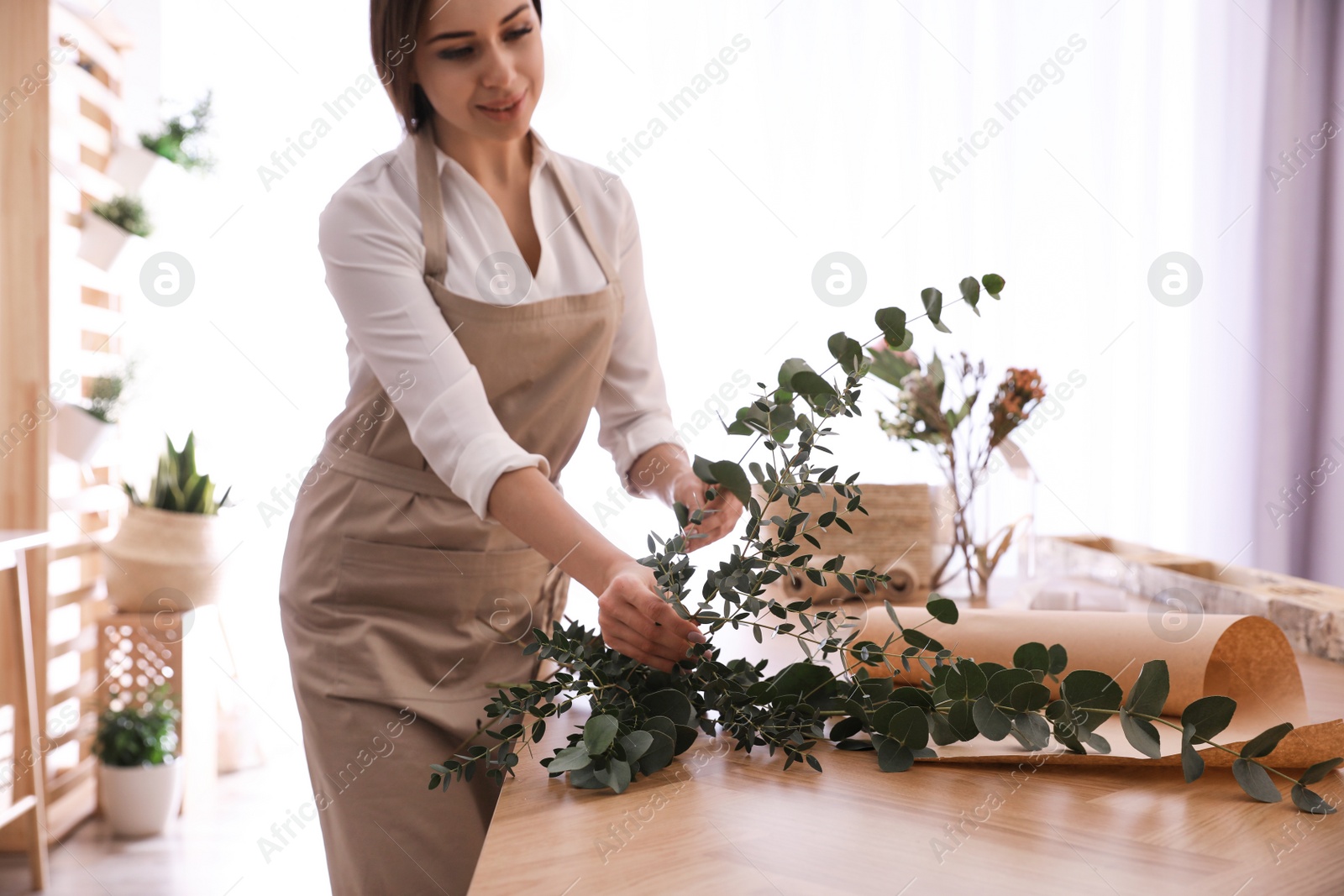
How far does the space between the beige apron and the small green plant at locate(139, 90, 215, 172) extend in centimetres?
230

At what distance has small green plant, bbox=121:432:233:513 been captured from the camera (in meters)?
2.94

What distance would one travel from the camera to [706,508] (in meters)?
0.81

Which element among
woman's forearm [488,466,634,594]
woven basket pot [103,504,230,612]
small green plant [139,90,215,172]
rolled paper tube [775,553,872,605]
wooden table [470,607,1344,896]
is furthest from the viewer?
small green plant [139,90,215,172]

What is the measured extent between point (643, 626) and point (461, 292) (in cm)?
56

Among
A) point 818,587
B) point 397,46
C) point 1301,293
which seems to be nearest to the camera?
point 397,46

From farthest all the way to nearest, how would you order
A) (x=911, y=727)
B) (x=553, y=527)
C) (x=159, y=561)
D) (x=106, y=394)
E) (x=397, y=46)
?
(x=106, y=394) < (x=159, y=561) < (x=397, y=46) < (x=553, y=527) < (x=911, y=727)

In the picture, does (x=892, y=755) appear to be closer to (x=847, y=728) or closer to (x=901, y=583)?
(x=847, y=728)

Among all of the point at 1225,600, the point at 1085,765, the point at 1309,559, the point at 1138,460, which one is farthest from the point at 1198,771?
the point at 1309,559

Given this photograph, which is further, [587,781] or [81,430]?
[81,430]

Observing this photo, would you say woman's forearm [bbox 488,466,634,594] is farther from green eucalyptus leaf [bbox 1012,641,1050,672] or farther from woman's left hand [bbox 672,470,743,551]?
green eucalyptus leaf [bbox 1012,641,1050,672]

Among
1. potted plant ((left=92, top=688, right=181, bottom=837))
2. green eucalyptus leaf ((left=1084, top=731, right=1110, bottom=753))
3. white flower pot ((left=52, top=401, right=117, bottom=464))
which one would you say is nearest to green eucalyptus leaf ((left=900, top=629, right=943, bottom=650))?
green eucalyptus leaf ((left=1084, top=731, right=1110, bottom=753))

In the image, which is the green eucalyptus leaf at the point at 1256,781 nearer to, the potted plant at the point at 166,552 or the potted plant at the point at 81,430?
the potted plant at the point at 166,552

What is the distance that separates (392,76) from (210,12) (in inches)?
97.8

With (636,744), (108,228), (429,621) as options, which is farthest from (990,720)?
(108,228)
